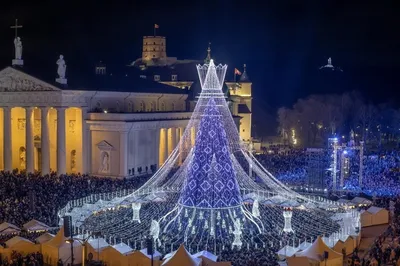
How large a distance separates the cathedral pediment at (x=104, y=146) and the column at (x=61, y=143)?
383cm

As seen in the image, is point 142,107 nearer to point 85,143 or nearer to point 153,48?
point 85,143

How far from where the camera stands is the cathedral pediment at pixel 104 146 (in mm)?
54875

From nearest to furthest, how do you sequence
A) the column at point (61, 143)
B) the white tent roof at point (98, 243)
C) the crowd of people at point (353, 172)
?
the white tent roof at point (98, 243) → the crowd of people at point (353, 172) → the column at point (61, 143)

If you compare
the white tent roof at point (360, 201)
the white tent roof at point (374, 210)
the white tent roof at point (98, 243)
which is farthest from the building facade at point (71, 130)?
the white tent roof at point (98, 243)

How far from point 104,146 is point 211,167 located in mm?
28218

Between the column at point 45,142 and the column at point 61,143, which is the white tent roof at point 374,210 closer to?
the column at point 61,143

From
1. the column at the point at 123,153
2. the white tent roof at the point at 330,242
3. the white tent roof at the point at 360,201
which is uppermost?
the column at the point at 123,153

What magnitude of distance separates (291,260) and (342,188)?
76.2 ft

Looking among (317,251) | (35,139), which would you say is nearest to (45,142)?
(35,139)

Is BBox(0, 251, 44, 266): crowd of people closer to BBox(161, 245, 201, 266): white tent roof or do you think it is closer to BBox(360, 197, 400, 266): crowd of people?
BBox(161, 245, 201, 266): white tent roof

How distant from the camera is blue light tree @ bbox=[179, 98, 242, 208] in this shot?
2881 centimetres

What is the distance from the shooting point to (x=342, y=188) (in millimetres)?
45594

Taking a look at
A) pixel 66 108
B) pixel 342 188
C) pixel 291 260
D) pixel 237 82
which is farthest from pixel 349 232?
pixel 237 82

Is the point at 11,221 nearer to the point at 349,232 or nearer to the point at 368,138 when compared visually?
the point at 349,232
